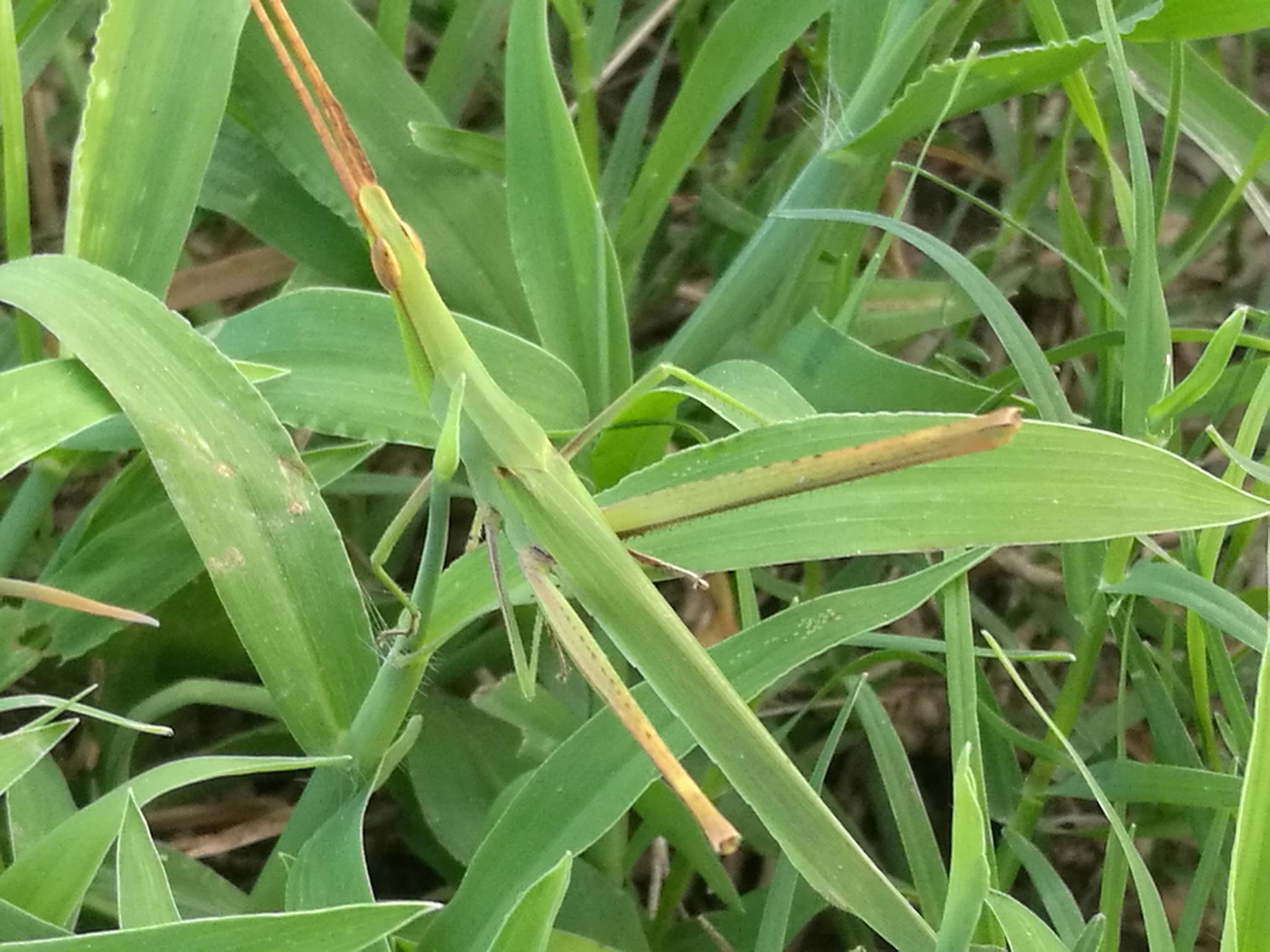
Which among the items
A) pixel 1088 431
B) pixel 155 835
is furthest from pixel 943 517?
pixel 155 835

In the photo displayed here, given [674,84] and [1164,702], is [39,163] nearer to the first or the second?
[674,84]

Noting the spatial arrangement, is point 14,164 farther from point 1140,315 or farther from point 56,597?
point 1140,315

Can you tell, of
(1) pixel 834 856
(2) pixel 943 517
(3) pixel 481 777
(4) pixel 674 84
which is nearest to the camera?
(1) pixel 834 856

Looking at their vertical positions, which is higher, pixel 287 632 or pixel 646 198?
pixel 646 198

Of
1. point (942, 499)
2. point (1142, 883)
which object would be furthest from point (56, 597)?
point (1142, 883)

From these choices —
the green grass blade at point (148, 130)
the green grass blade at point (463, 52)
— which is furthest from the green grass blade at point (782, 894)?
the green grass blade at point (463, 52)

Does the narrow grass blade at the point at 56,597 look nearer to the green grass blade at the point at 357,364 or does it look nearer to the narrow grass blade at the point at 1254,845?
the green grass blade at the point at 357,364

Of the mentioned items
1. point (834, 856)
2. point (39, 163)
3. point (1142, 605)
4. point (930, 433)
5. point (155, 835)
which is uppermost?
point (39, 163)
